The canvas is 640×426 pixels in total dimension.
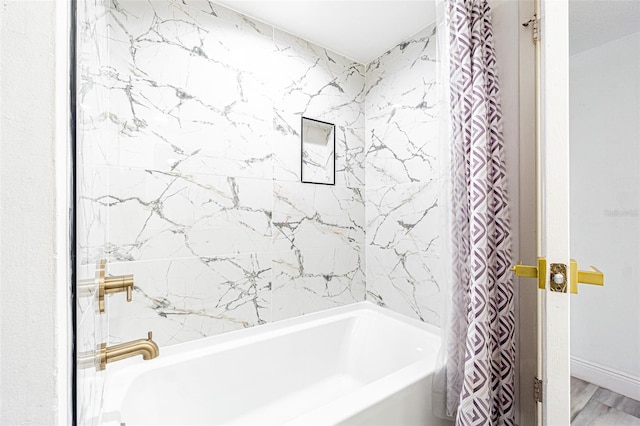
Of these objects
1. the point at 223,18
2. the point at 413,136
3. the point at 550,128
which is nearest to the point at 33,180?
the point at 550,128

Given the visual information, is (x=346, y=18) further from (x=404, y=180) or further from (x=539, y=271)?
(x=539, y=271)

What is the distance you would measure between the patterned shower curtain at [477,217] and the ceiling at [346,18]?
0.48 meters

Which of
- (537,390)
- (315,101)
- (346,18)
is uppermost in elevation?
(346,18)

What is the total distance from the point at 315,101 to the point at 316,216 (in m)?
0.81

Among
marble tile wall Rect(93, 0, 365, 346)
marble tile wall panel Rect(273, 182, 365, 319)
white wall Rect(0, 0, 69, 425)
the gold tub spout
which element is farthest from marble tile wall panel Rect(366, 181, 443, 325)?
white wall Rect(0, 0, 69, 425)

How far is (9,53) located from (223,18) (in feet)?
5.27

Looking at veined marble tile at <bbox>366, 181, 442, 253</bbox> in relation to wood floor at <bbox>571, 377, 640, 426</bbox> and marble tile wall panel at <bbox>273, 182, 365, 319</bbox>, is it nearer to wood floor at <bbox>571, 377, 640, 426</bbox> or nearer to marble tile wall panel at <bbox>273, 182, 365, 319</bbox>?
marble tile wall panel at <bbox>273, 182, 365, 319</bbox>

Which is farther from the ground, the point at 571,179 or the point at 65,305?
the point at 571,179

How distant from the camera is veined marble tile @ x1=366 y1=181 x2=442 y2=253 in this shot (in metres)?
1.70

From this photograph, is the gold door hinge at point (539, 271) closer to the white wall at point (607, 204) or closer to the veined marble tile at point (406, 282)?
the white wall at point (607, 204)

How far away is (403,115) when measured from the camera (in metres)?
1.86

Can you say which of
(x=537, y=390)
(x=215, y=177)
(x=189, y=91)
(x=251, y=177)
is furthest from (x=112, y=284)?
(x=537, y=390)

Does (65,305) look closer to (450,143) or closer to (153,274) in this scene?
(153,274)

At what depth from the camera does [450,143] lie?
1.21m
